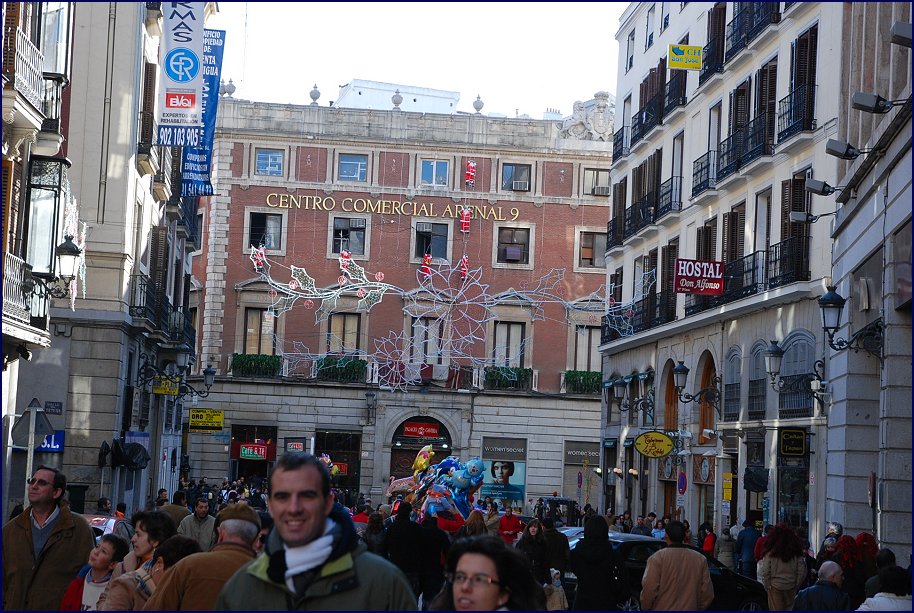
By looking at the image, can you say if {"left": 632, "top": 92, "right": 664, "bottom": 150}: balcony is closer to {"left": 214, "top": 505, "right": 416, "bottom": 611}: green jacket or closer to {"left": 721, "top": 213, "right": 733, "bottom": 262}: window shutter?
{"left": 721, "top": 213, "right": 733, "bottom": 262}: window shutter

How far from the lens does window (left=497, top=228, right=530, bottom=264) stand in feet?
185

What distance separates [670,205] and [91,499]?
1677 cm

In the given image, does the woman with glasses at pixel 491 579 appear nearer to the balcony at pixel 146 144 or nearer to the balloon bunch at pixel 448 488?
the balloon bunch at pixel 448 488

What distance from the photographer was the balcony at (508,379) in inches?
2163

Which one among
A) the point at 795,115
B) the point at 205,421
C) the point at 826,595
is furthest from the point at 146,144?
the point at 826,595

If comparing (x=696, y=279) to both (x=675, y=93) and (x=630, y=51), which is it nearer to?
(x=675, y=93)

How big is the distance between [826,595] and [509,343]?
44686mm

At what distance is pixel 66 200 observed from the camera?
82.7 feet

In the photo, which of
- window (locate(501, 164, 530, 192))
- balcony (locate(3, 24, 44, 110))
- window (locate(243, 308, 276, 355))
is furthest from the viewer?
window (locate(501, 164, 530, 192))

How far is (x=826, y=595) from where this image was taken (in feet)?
36.1

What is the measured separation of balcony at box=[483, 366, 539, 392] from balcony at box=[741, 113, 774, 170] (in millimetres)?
24513

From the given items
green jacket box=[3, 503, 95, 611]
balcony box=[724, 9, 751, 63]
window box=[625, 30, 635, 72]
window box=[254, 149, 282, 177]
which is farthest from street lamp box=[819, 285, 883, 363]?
window box=[254, 149, 282, 177]

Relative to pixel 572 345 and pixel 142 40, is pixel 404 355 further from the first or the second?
pixel 142 40

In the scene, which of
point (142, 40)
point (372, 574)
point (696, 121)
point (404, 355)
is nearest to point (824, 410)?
point (696, 121)
